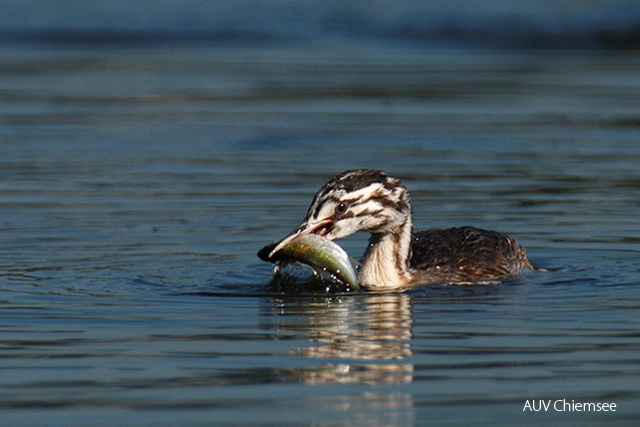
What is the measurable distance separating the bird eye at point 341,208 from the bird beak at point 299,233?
0.27 feet

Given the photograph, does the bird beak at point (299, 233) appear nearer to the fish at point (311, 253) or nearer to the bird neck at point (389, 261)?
the fish at point (311, 253)

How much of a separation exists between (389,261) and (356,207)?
0.78m

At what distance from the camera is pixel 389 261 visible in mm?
12375

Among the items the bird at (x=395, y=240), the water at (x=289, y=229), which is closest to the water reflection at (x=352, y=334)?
the water at (x=289, y=229)

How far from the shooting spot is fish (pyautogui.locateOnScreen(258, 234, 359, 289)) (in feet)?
37.0

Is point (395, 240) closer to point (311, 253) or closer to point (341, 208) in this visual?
point (341, 208)

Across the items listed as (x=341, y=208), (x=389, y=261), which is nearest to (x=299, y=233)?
(x=341, y=208)

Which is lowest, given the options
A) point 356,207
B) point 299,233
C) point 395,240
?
point 395,240

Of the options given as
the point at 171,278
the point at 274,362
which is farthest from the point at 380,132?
the point at 274,362

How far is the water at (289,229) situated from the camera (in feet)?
27.8

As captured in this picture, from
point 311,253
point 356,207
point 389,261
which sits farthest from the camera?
point 389,261

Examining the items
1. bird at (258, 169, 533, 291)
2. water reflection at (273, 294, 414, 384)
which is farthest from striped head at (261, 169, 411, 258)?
water reflection at (273, 294, 414, 384)

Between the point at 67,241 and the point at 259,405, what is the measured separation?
6.12 meters

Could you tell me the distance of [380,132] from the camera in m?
20.6
